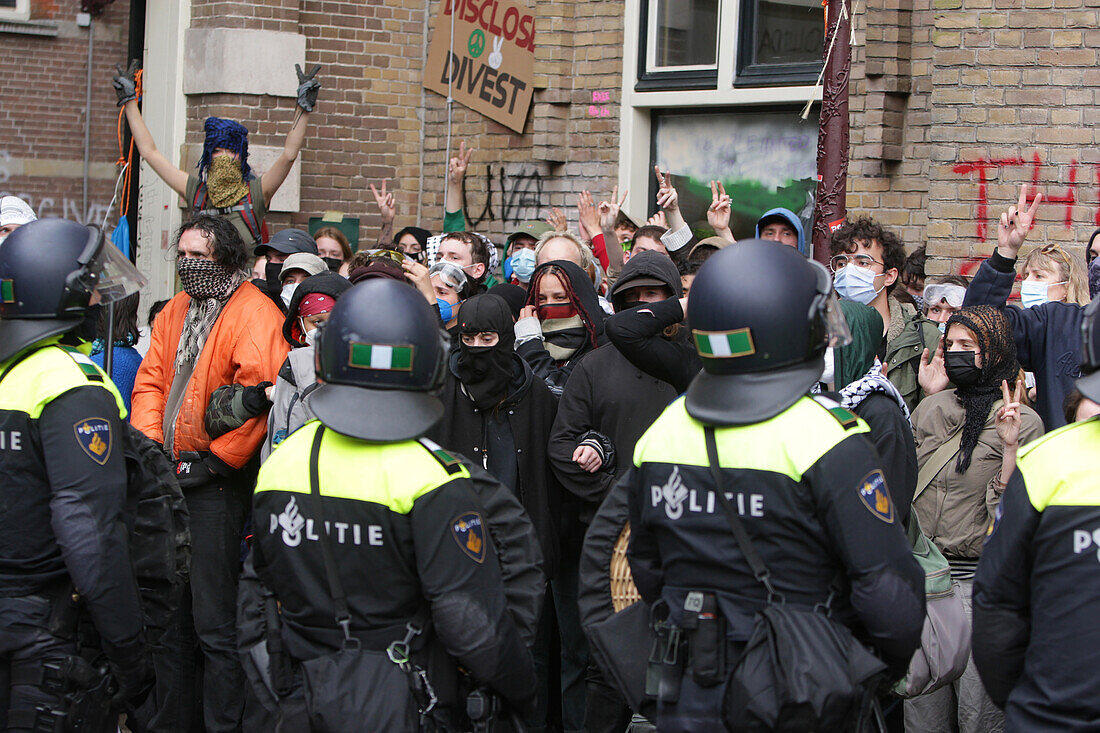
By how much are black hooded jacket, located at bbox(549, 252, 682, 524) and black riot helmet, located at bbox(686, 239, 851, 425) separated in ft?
6.32

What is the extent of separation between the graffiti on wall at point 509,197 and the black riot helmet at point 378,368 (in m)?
6.65

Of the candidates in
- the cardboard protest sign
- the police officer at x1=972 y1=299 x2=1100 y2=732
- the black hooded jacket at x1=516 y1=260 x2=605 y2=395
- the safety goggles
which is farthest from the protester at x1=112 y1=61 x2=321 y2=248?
the police officer at x1=972 y1=299 x2=1100 y2=732

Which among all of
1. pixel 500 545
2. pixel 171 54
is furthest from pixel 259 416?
pixel 171 54

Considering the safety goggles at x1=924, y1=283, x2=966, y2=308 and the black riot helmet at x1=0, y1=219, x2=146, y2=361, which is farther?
the safety goggles at x1=924, y1=283, x2=966, y2=308

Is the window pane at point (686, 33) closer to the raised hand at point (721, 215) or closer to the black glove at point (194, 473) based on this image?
the raised hand at point (721, 215)

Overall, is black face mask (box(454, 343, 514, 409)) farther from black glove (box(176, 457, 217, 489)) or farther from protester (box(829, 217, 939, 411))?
protester (box(829, 217, 939, 411))

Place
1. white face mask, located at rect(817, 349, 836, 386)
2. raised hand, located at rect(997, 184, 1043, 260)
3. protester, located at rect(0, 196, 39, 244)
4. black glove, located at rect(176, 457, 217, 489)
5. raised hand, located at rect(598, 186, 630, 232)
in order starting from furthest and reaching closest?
raised hand, located at rect(598, 186, 630, 232), protester, located at rect(0, 196, 39, 244), black glove, located at rect(176, 457, 217, 489), raised hand, located at rect(997, 184, 1043, 260), white face mask, located at rect(817, 349, 836, 386)

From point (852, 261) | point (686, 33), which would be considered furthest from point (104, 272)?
point (686, 33)

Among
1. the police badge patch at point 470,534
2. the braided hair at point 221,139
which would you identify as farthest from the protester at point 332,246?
the police badge patch at point 470,534

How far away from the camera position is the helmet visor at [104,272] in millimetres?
3668

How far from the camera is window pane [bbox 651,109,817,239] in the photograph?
340 inches

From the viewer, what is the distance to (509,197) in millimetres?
9797

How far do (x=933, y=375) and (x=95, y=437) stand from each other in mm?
3453

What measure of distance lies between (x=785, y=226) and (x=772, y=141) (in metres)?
2.97
